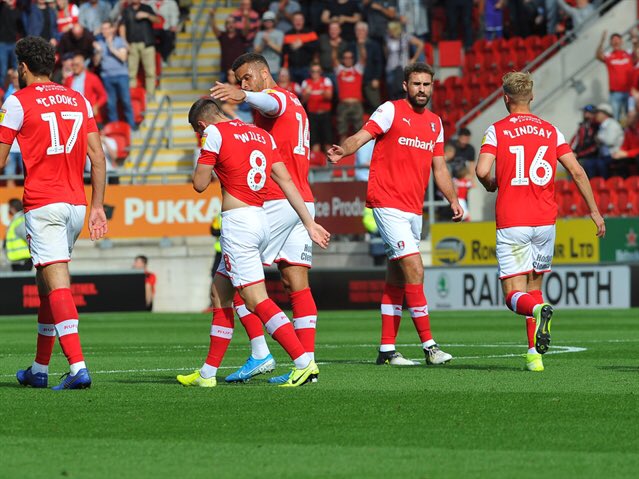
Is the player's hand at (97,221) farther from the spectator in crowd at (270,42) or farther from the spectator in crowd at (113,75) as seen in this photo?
the spectator in crowd at (113,75)

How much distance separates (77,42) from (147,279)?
6187mm

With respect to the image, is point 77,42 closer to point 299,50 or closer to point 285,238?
point 299,50

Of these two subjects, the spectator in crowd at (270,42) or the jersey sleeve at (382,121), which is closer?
the jersey sleeve at (382,121)

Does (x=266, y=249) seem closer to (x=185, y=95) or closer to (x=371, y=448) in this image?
(x=371, y=448)

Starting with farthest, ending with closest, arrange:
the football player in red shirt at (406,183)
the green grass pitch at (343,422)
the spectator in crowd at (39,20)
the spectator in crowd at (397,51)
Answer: the spectator in crowd at (39,20)
the spectator in crowd at (397,51)
the football player in red shirt at (406,183)
the green grass pitch at (343,422)

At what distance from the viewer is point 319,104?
1131 inches

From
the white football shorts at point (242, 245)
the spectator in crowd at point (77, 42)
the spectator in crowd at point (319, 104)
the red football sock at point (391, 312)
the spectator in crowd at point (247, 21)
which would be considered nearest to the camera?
the white football shorts at point (242, 245)

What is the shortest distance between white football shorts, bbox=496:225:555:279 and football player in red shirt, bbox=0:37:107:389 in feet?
10.8

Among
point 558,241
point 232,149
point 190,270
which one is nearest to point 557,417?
point 232,149

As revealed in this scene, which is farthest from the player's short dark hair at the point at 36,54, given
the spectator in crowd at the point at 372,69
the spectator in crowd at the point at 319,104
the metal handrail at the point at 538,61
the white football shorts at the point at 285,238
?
the spectator in crowd at the point at 372,69

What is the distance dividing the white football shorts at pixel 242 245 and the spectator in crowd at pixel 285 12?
21225 mm

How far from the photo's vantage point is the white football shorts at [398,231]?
12.5m

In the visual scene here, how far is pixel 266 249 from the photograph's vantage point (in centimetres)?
1108

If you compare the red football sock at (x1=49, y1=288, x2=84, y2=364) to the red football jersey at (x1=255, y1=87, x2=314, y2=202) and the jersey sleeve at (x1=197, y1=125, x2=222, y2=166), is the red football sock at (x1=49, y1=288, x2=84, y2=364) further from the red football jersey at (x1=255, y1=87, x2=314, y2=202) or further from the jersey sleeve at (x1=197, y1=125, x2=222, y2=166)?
the red football jersey at (x1=255, y1=87, x2=314, y2=202)
